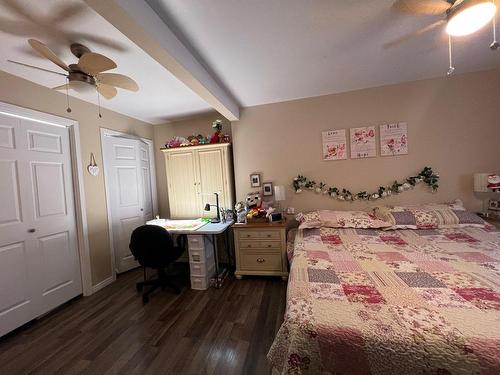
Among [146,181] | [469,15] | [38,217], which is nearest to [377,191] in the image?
[469,15]

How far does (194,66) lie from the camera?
180 centimetres

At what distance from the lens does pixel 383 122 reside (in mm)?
2787

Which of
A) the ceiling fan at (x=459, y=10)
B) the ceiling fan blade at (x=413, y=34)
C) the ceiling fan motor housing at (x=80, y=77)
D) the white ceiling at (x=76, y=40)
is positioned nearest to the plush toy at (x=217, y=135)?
the white ceiling at (x=76, y=40)

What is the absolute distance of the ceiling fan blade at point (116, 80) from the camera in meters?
1.70

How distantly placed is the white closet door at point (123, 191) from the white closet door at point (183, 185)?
530 millimetres

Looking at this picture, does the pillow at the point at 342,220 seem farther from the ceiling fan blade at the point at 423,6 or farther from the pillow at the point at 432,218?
the ceiling fan blade at the point at 423,6

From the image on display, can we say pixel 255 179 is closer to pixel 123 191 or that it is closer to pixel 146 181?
pixel 146 181

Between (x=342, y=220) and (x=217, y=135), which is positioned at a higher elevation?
(x=217, y=135)

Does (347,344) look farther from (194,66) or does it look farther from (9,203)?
(9,203)

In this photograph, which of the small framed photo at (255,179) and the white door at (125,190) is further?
the small framed photo at (255,179)

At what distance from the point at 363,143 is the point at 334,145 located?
0.36 m

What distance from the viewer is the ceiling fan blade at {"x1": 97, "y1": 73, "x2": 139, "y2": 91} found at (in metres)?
1.70

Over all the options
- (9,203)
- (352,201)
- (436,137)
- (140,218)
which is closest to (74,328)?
(9,203)

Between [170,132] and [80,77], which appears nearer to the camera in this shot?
[80,77]
